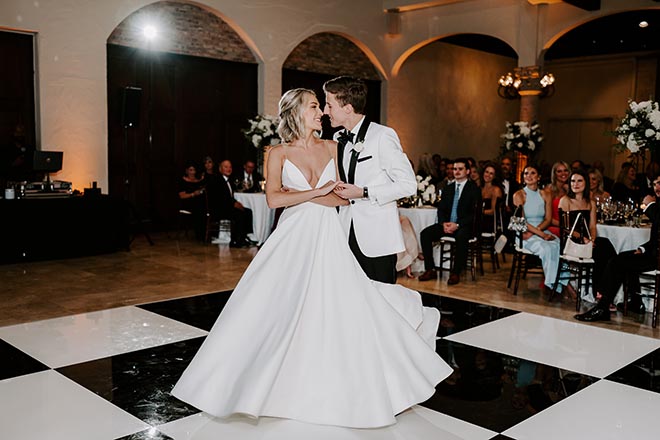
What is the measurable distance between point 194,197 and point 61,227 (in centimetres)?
231

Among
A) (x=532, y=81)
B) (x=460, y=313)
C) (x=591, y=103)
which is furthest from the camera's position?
(x=591, y=103)

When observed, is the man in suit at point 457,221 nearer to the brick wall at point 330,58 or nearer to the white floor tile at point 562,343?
the white floor tile at point 562,343

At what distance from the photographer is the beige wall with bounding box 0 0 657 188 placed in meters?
9.36

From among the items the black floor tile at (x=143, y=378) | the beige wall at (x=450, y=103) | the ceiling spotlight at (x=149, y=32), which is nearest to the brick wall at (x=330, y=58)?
the beige wall at (x=450, y=103)

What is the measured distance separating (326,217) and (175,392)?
115 cm

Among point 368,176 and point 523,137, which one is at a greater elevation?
point 523,137

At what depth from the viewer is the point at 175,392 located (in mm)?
3307

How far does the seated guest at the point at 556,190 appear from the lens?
7.07 metres

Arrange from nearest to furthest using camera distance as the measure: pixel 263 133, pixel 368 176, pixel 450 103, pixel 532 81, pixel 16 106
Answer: pixel 368 176, pixel 16 106, pixel 263 133, pixel 532 81, pixel 450 103

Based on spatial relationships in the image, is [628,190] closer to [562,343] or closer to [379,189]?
[562,343]

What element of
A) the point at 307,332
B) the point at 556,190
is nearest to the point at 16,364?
the point at 307,332

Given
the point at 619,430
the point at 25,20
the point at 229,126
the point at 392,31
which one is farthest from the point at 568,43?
the point at 619,430

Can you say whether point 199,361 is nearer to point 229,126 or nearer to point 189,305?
point 189,305

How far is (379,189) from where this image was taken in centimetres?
371
